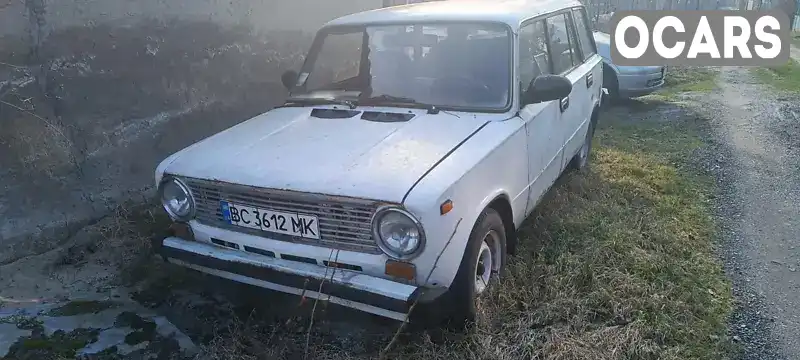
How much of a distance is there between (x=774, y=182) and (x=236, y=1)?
5891mm

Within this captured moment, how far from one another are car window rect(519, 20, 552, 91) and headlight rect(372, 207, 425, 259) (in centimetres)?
149

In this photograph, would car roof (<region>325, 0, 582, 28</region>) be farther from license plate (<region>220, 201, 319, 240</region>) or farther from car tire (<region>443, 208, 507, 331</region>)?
→ license plate (<region>220, 201, 319, 240</region>)

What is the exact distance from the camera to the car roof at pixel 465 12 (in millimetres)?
3895

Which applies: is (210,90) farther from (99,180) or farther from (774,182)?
(774,182)

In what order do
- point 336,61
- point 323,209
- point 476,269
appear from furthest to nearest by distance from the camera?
point 336,61
point 476,269
point 323,209

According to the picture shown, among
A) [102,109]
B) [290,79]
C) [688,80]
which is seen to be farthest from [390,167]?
[688,80]

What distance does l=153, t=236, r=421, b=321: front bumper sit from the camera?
8.65 feet

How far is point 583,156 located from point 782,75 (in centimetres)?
948

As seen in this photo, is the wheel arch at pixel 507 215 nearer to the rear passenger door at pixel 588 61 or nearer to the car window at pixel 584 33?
the rear passenger door at pixel 588 61

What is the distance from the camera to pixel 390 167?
2.84m

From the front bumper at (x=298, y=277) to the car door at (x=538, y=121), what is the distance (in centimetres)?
148

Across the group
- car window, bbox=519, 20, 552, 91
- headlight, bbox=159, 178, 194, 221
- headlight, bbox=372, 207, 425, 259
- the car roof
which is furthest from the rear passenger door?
headlight, bbox=159, 178, 194, 221

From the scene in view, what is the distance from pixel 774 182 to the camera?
18.3ft

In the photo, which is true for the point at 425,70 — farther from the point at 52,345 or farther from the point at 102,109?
the point at 102,109
